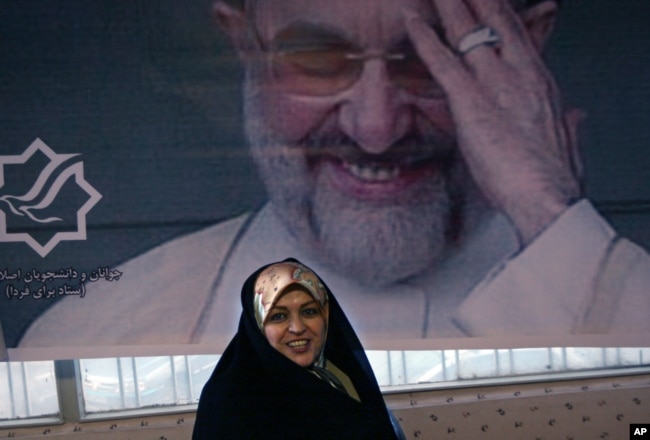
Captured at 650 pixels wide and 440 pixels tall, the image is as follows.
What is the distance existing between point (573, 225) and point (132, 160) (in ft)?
4.31

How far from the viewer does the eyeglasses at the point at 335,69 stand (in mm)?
2215

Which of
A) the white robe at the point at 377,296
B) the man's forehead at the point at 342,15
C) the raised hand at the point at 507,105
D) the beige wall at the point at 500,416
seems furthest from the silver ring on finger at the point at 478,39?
the beige wall at the point at 500,416

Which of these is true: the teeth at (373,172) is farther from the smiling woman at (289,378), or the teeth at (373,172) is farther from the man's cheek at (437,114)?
the smiling woman at (289,378)

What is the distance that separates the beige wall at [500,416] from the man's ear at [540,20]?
1066mm

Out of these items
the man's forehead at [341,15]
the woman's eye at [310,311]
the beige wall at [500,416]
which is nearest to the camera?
the woman's eye at [310,311]

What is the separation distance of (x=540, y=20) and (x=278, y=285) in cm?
121

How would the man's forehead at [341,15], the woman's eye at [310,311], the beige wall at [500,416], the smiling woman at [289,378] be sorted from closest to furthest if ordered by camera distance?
the smiling woman at [289,378] → the woman's eye at [310,311] → the man's forehead at [341,15] → the beige wall at [500,416]

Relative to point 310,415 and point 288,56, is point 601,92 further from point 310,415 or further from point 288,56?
point 310,415

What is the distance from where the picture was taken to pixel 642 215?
2268mm

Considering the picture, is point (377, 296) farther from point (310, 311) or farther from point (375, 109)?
point (310, 311)

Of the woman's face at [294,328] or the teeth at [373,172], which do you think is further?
the teeth at [373,172]

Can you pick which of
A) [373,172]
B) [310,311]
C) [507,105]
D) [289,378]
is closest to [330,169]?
[373,172]

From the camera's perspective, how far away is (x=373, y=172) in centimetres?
225

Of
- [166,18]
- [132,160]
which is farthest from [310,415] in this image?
[166,18]
